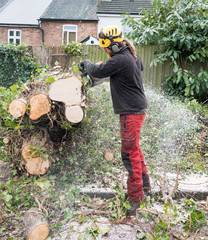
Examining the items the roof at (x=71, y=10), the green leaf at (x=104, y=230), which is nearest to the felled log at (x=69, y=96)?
the green leaf at (x=104, y=230)

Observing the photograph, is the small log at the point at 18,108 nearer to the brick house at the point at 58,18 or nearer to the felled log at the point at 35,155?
the felled log at the point at 35,155

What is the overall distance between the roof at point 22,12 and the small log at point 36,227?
2078cm

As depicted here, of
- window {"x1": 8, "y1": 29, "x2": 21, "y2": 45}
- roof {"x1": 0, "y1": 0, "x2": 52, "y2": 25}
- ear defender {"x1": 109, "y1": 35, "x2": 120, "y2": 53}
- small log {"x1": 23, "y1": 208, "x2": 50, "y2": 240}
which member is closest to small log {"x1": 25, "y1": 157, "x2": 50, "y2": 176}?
small log {"x1": 23, "y1": 208, "x2": 50, "y2": 240}

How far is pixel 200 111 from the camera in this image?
592 cm

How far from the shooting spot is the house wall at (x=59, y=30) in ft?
63.5

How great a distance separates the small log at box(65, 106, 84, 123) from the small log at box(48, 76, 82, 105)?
6 centimetres

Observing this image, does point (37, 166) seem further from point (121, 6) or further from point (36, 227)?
point (121, 6)

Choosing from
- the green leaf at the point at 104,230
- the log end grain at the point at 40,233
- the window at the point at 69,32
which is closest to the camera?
the log end grain at the point at 40,233

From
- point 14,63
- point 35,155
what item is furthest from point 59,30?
point 35,155

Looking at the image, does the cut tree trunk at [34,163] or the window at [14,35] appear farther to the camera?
the window at [14,35]

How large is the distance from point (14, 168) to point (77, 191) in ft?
3.03

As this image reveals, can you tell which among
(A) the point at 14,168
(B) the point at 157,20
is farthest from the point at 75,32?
(A) the point at 14,168

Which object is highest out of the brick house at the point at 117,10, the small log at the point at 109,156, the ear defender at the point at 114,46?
the brick house at the point at 117,10

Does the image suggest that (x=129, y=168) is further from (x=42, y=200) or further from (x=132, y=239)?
(x=42, y=200)
